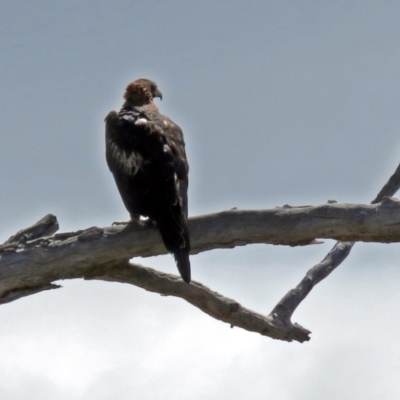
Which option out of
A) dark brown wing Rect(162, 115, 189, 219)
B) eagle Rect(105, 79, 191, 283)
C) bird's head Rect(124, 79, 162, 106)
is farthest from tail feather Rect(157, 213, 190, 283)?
bird's head Rect(124, 79, 162, 106)

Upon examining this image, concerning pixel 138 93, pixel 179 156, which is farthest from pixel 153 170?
pixel 138 93

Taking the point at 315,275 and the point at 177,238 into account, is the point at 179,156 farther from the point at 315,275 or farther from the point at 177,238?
the point at 315,275

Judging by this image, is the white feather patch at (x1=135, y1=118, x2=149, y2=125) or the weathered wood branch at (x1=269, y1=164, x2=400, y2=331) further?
the white feather patch at (x1=135, y1=118, x2=149, y2=125)

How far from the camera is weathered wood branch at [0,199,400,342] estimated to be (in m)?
4.64

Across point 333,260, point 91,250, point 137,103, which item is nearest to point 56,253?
point 91,250

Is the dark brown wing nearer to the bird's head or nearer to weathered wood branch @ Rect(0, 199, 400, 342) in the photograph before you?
weathered wood branch @ Rect(0, 199, 400, 342)

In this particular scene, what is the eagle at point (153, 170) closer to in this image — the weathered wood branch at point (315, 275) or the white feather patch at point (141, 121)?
the white feather patch at point (141, 121)

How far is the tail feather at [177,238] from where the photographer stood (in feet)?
15.6

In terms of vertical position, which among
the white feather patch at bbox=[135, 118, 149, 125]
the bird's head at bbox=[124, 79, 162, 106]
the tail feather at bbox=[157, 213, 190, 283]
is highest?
the bird's head at bbox=[124, 79, 162, 106]

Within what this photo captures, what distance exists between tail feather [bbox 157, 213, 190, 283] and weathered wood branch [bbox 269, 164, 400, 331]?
80 cm

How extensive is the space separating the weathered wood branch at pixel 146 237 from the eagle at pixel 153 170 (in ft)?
0.36

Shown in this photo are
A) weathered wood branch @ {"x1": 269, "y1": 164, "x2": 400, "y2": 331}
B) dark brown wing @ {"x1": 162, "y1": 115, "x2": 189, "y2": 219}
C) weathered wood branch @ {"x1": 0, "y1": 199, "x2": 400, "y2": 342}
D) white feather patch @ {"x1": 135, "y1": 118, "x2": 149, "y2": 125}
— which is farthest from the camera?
white feather patch @ {"x1": 135, "y1": 118, "x2": 149, "y2": 125}

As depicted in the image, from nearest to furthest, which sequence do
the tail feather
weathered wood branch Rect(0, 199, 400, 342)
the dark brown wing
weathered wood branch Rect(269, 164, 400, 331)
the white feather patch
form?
1. weathered wood branch Rect(0, 199, 400, 342)
2. the tail feather
3. the dark brown wing
4. weathered wood branch Rect(269, 164, 400, 331)
5. the white feather patch

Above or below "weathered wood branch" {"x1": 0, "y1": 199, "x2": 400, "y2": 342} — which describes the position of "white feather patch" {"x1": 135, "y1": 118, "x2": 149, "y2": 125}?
above
